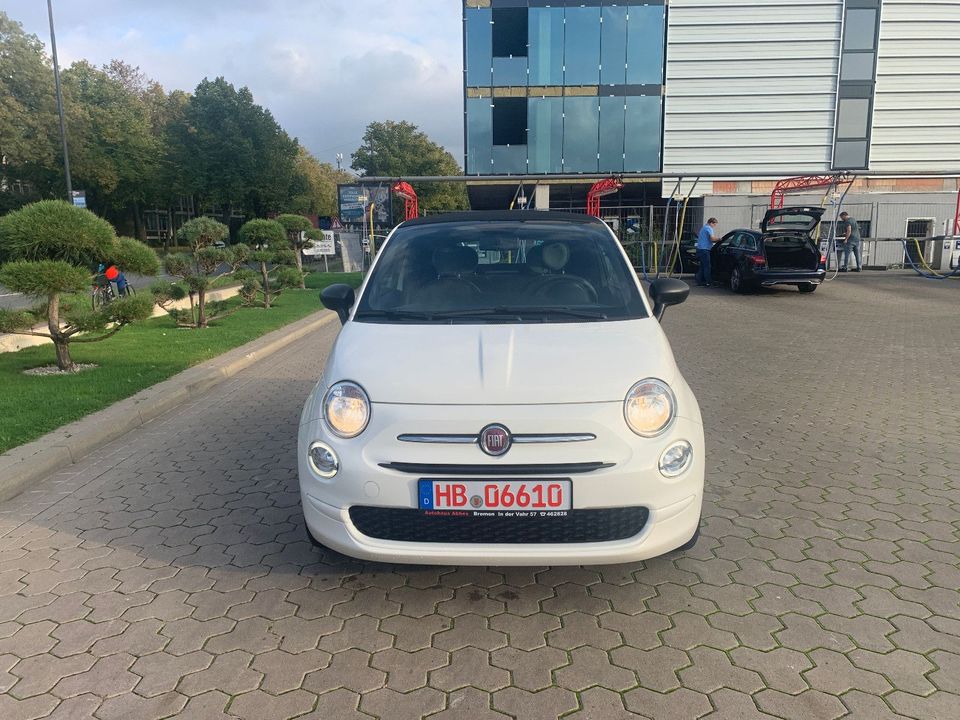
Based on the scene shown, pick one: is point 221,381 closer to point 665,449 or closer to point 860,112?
point 665,449

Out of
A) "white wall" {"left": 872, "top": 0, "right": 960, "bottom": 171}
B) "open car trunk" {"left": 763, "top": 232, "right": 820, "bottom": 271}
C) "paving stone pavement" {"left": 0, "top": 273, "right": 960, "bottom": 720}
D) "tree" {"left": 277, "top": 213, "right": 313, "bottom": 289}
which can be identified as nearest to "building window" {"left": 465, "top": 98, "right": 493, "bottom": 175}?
"tree" {"left": 277, "top": 213, "right": 313, "bottom": 289}

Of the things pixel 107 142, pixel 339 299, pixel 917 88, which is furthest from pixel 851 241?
pixel 107 142

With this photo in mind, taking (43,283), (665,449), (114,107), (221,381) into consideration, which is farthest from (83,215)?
(114,107)

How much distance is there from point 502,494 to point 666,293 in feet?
6.49

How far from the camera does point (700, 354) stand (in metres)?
9.70

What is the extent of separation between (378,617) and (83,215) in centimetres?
657

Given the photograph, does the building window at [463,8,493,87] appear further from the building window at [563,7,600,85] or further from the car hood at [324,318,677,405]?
→ the car hood at [324,318,677,405]

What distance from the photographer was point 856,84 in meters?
30.2

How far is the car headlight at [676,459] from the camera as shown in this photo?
114 inches

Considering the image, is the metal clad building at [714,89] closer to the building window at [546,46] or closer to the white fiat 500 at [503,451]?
the building window at [546,46]

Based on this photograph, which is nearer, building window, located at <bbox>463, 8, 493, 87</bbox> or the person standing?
the person standing

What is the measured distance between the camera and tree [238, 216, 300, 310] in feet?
51.0

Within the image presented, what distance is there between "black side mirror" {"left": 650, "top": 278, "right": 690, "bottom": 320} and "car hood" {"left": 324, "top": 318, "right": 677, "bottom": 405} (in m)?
0.73

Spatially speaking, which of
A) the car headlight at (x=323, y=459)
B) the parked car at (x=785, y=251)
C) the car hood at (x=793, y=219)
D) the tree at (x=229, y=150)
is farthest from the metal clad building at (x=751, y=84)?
the tree at (x=229, y=150)
